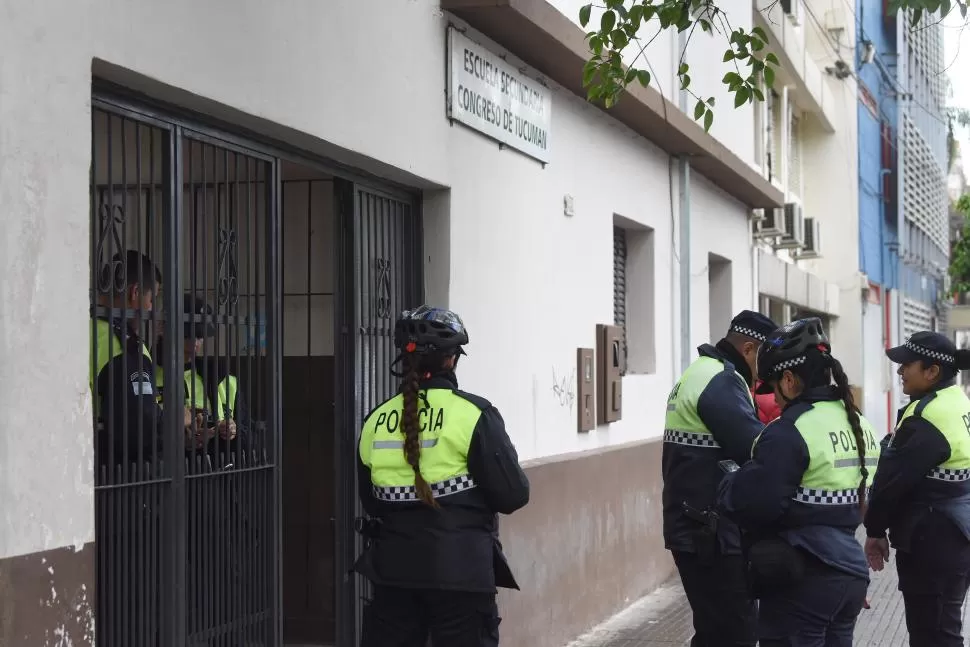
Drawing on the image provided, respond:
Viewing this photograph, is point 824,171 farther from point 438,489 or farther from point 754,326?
→ point 438,489

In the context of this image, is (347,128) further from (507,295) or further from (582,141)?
(582,141)

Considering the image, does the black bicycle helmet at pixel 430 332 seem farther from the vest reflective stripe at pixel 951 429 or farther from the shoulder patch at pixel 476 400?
the vest reflective stripe at pixel 951 429

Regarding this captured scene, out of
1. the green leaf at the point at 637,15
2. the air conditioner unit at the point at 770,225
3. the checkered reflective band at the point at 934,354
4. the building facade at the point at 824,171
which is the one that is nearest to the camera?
the green leaf at the point at 637,15

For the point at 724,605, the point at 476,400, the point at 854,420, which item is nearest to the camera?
the point at 476,400

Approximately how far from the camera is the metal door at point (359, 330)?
6.75 meters

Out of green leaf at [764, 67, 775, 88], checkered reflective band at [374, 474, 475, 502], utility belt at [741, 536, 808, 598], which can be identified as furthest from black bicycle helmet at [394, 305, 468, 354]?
green leaf at [764, 67, 775, 88]

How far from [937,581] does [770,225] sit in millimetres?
10498

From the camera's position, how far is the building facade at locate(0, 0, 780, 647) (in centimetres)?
428

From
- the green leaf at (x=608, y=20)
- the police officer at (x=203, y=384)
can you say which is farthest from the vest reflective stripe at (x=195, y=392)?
the green leaf at (x=608, y=20)

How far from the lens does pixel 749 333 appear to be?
6.77 m

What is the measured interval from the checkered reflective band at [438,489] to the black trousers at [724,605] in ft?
6.57

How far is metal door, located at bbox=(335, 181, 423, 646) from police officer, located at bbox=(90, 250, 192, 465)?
1.68 meters

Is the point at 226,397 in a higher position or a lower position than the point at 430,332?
lower

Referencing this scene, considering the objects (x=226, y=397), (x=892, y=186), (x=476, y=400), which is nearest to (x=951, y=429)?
(x=476, y=400)
